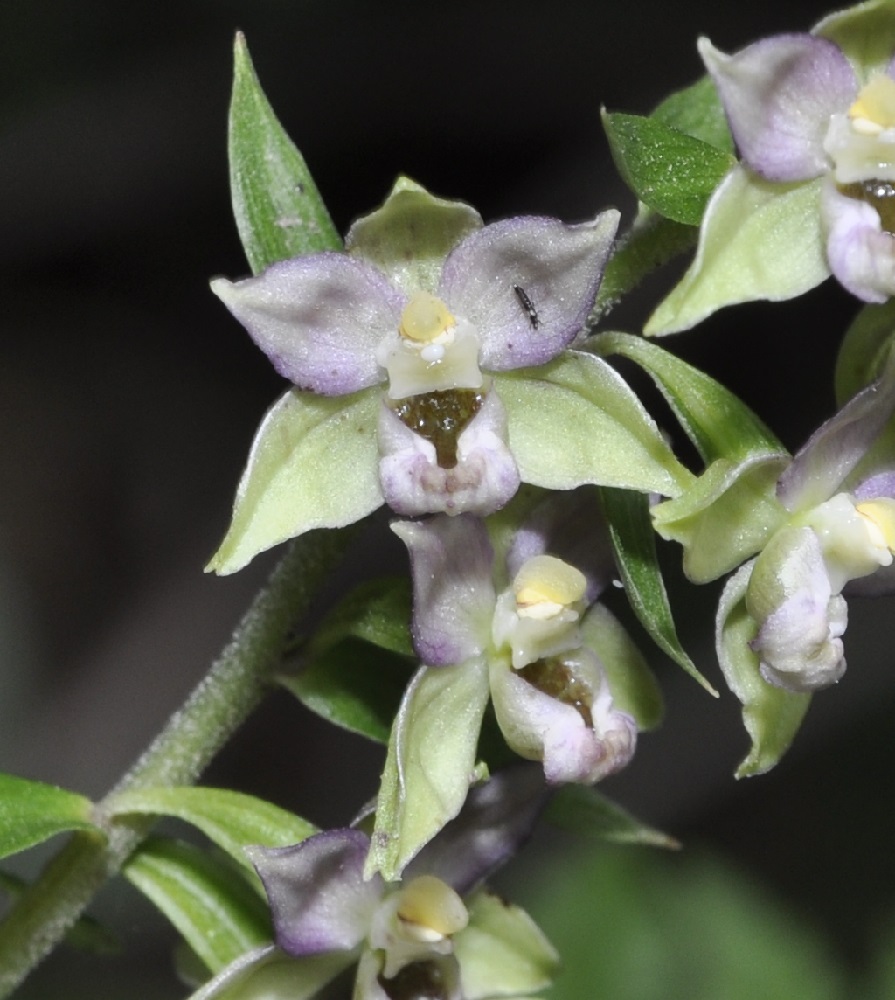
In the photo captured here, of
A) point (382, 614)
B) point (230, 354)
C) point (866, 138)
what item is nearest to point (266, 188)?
point (382, 614)

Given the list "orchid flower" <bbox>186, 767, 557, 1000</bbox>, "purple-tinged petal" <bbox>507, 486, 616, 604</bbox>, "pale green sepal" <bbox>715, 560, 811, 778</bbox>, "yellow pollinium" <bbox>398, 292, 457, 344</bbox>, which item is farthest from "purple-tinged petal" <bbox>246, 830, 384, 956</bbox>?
"yellow pollinium" <bbox>398, 292, 457, 344</bbox>

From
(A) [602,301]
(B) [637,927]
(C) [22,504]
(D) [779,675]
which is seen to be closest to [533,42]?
(C) [22,504]

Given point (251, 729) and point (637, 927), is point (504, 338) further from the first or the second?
point (251, 729)

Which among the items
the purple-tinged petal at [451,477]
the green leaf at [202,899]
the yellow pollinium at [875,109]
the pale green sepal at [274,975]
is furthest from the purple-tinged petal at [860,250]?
the green leaf at [202,899]

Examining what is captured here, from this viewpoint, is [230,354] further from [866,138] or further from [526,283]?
[866,138]

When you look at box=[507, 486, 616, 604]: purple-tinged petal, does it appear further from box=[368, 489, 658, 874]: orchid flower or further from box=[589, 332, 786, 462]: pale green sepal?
box=[589, 332, 786, 462]: pale green sepal
